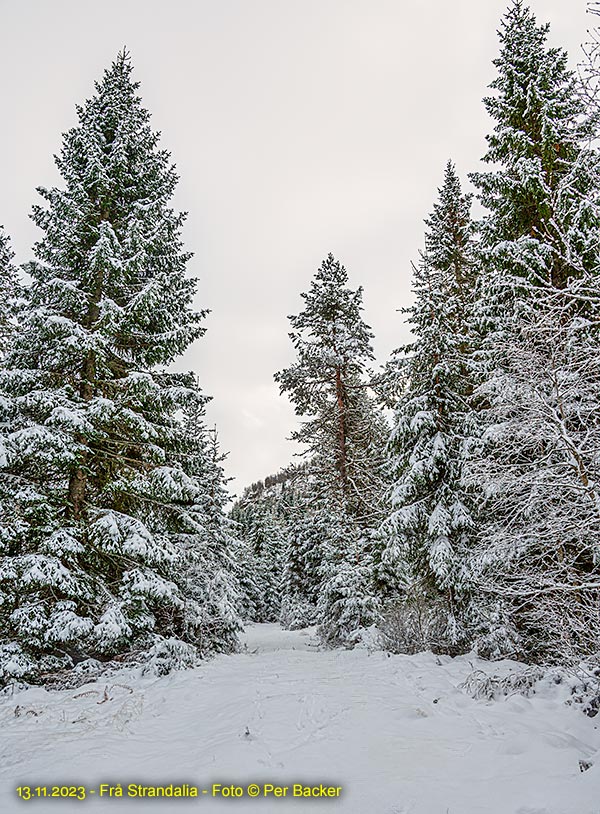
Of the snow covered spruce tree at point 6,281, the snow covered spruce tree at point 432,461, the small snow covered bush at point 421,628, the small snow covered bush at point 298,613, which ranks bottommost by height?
the small snow covered bush at point 298,613

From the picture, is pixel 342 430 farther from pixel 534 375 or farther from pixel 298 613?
pixel 298 613

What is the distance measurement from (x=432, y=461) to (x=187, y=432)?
6.10 m

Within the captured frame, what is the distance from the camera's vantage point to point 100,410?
9898 millimetres

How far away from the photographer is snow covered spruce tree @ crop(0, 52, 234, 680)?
351 inches

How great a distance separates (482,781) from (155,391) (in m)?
9.09

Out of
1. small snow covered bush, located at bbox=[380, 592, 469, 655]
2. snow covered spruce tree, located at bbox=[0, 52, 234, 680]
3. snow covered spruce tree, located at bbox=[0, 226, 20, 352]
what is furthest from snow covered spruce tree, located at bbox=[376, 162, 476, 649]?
snow covered spruce tree, located at bbox=[0, 226, 20, 352]

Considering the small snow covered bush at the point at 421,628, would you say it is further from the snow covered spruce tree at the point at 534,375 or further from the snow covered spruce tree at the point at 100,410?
the snow covered spruce tree at the point at 100,410

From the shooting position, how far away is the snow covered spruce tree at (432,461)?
11.2 meters

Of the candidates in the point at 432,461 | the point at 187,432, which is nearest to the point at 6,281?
the point at 187,432

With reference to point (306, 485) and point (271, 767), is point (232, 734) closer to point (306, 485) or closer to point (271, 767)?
point (271, 767)

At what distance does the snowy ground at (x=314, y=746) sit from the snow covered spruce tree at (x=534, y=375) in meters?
1.55

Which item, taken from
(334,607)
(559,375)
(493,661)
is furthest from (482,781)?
(334,607)

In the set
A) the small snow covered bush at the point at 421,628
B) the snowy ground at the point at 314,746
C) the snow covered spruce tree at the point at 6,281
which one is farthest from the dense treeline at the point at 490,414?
the snow covered spruce tree at the point at 6,281

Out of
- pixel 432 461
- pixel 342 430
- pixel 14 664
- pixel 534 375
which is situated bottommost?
pixel 14 664
